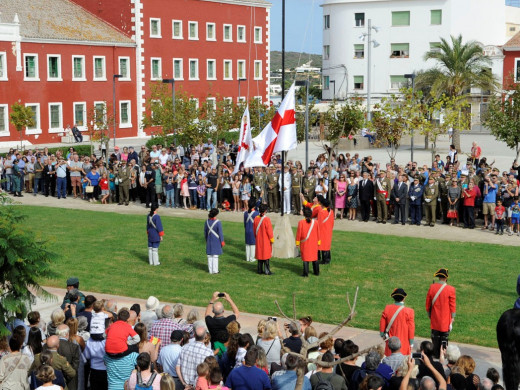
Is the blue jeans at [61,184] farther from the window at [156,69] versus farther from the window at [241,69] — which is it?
the window at [241,69]

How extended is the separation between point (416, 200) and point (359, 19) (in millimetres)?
56649

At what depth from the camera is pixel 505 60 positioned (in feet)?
224

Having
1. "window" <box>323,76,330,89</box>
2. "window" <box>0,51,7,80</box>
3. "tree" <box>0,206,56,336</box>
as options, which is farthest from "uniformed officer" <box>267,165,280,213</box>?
"window" <box>323,76,330,89</box>

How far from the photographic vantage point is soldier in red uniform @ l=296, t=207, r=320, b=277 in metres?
19.2

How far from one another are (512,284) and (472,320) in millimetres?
3325

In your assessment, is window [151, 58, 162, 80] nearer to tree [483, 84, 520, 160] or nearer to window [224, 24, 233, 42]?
window [224, 24, 233, 42]

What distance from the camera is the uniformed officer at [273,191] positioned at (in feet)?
97.1

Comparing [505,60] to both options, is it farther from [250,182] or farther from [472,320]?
[472,320]

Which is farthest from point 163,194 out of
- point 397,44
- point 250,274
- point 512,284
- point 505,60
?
point 397,44

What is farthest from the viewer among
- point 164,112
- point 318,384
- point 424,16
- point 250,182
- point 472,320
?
point 424,16

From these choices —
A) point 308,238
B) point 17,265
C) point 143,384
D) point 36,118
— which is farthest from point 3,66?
point 143,384

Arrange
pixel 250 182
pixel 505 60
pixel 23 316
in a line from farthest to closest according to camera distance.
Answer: pixel 505 60 < pixel 250 182 < pixel 23 316

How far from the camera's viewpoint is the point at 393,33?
78000mm

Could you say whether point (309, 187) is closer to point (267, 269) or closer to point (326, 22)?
point (267, 269)
